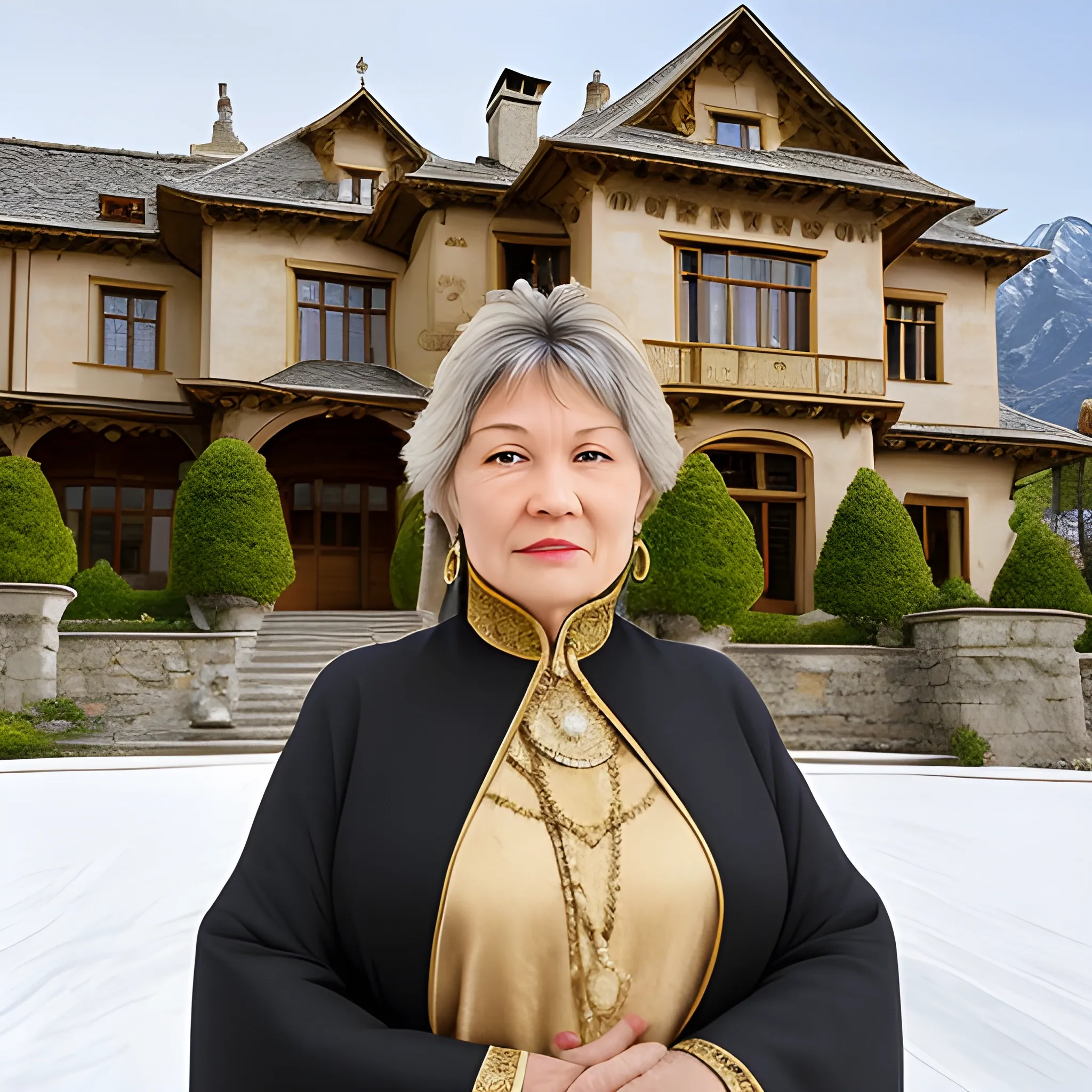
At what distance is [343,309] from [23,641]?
8.13 meters

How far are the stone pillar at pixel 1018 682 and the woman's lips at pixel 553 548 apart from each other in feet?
31.5

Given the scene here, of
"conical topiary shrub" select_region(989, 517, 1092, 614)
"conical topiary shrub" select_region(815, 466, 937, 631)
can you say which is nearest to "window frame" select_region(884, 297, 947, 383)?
"conical topiary shrub" select_region(815, 466, 937, 631)

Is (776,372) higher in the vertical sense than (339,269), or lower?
lower

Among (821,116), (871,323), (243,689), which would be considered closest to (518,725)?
(243,689)

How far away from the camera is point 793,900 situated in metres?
1.38

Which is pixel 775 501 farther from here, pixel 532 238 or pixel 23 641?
pixel 23 641

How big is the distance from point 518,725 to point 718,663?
39 cm

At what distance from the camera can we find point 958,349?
1619cm

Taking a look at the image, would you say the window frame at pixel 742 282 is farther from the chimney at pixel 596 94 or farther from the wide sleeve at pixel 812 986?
the wide sleeve at pixel 812 986

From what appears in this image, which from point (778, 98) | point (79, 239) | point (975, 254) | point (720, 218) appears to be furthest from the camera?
point (975, 254)

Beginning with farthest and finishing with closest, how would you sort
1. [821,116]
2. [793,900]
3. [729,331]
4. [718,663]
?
[821,116], [729,331], [718,663], [793,900]

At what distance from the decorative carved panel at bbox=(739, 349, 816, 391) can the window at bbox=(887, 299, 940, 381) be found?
125 inches

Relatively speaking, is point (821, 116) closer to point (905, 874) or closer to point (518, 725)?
point (905, 874)

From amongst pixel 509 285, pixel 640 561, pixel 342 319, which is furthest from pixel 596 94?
pixel 640 561
